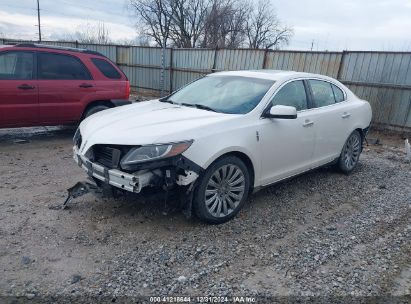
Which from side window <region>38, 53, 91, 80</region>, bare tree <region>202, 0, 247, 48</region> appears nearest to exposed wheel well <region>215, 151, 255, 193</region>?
side window <region>38, 53, 91, 80</region>

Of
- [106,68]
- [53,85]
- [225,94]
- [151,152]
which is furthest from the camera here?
[106,68]

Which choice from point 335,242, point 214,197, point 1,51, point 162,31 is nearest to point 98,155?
point 214,197

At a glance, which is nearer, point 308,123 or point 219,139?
point 219,139

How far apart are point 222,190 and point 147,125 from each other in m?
1.03

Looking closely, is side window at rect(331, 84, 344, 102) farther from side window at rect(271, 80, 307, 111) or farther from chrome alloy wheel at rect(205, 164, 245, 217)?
chrome alloy wheel at rect(205, 164, 245, 217)

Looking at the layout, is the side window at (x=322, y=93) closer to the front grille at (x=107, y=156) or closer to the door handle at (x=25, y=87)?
the front grille at (x=107, y=156)

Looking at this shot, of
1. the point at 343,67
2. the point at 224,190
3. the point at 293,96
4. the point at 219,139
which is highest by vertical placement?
the point at 343,67

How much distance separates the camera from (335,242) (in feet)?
12.1

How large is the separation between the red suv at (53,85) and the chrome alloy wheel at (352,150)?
3.98 meters

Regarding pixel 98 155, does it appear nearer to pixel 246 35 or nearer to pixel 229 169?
pixel 229 169

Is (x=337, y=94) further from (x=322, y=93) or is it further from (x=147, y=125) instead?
(x=147, y=125)

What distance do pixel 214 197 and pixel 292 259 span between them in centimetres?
97

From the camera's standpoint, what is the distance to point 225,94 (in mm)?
4461

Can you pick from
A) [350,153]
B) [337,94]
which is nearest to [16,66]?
[337,94]
